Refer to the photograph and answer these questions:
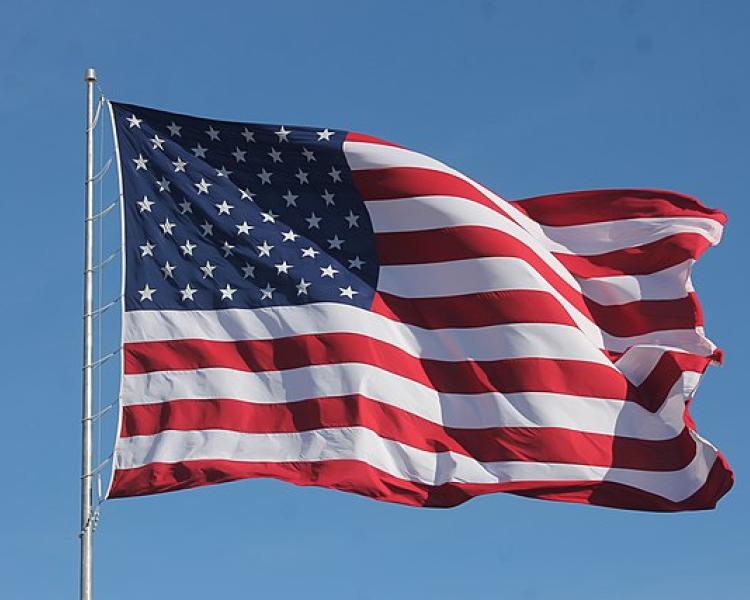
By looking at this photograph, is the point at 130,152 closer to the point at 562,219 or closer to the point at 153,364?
the point at 153,364

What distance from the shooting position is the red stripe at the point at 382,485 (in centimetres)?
2186

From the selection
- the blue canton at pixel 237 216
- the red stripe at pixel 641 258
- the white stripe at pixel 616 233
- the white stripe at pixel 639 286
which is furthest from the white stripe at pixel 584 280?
the white stripe at pixel 616 233

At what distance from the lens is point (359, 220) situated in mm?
25125

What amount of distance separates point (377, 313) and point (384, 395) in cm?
128

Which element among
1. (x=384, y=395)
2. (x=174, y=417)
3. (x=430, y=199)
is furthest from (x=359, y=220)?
(x=174, y=417)

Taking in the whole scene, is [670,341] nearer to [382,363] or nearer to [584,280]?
[584,280]

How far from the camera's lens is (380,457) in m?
23.1

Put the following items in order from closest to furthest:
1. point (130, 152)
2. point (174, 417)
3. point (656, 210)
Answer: point (174, 417) < point (130, 152) < point (656, 210)

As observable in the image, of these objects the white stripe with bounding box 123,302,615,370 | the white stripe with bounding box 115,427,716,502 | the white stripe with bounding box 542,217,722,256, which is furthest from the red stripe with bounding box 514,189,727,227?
the white stripe with bounding box 115,427,716,502

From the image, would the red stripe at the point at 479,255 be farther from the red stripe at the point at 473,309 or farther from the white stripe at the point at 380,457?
the white stripe at the point at 380,457

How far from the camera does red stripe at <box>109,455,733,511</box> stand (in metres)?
21.9

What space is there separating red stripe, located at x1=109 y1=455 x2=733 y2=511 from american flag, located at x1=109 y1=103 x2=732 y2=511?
0.03 meters

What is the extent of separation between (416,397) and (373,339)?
909 mm

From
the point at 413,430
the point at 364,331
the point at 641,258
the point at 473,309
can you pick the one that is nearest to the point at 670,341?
the point at 641,258
